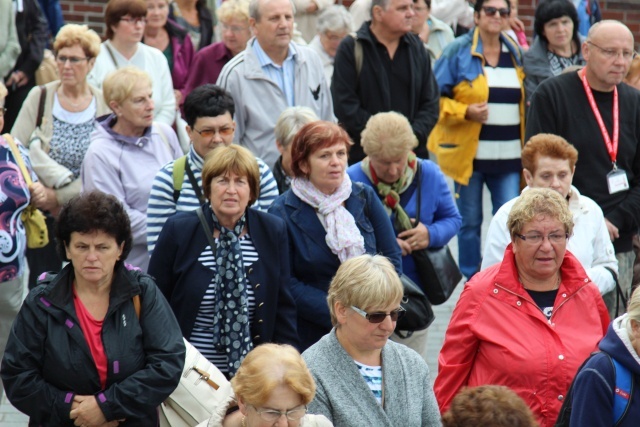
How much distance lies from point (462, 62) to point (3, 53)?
383cm

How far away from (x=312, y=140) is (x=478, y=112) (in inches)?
139

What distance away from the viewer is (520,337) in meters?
5.06

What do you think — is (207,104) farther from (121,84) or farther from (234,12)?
(234,12)

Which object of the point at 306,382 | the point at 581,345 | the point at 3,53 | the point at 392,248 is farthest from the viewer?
the point at 3,53

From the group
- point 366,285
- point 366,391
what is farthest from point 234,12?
point 366,391

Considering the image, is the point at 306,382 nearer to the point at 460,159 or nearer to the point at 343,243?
the point at 343,243

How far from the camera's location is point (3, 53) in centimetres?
1000

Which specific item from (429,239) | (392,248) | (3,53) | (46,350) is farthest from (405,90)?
(46,350)

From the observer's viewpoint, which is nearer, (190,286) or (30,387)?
(30,387)

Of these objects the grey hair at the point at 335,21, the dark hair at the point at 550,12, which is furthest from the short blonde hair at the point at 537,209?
the grey hair at the point at 335,21

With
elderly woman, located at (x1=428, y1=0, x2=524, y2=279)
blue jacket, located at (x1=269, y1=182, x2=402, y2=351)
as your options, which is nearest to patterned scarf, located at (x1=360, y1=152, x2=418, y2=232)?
blue jacket, located at (x1=269, y1=182, x2=402, y2=351)

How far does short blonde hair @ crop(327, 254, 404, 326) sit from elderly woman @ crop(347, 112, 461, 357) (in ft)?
5.82

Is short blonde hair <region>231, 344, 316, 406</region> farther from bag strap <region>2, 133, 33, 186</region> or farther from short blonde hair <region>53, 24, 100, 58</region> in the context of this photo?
short blonde hair <region>53, 24, 100, 58</region>

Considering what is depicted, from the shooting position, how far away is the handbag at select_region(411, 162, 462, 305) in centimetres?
670
